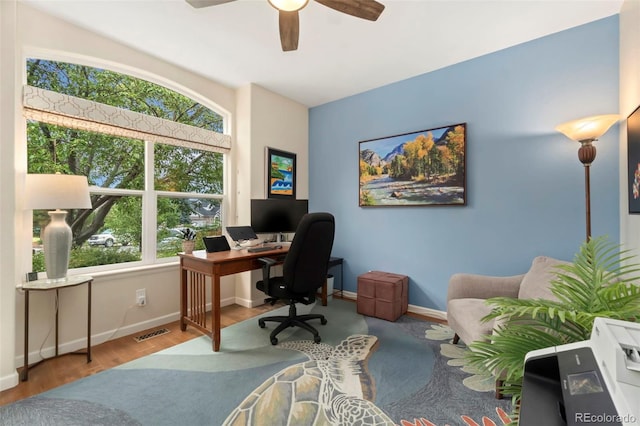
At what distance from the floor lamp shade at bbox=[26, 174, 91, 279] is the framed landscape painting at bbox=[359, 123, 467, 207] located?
107 inches

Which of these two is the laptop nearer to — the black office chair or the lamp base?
the black office chair

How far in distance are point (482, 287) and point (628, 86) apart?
5.71ft

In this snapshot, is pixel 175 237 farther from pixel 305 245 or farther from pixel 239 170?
pixel 305 245

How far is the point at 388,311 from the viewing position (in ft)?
9.19

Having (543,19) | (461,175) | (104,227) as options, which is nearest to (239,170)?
(104,227)

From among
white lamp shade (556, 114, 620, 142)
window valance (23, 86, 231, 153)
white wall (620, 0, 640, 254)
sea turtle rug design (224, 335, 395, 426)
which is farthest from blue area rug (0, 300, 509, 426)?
window valance (23, 86, 231, 153)

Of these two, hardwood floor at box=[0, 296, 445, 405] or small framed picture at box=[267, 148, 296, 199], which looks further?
small framed picture at box=[267, 148, 296, 199]

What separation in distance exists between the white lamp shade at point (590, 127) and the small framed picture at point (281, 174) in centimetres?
281

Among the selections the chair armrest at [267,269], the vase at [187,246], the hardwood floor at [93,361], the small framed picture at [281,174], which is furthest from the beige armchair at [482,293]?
the vase at [187,246]

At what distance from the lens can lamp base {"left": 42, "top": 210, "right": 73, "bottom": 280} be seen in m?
1.95

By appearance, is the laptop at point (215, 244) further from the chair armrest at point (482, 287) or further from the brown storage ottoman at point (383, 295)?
the chair armrest at point (482, 287)

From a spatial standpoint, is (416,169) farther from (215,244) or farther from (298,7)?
(215,244)

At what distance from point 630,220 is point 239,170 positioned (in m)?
3.54

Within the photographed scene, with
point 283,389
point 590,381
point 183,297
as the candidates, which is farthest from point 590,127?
point 183,297
